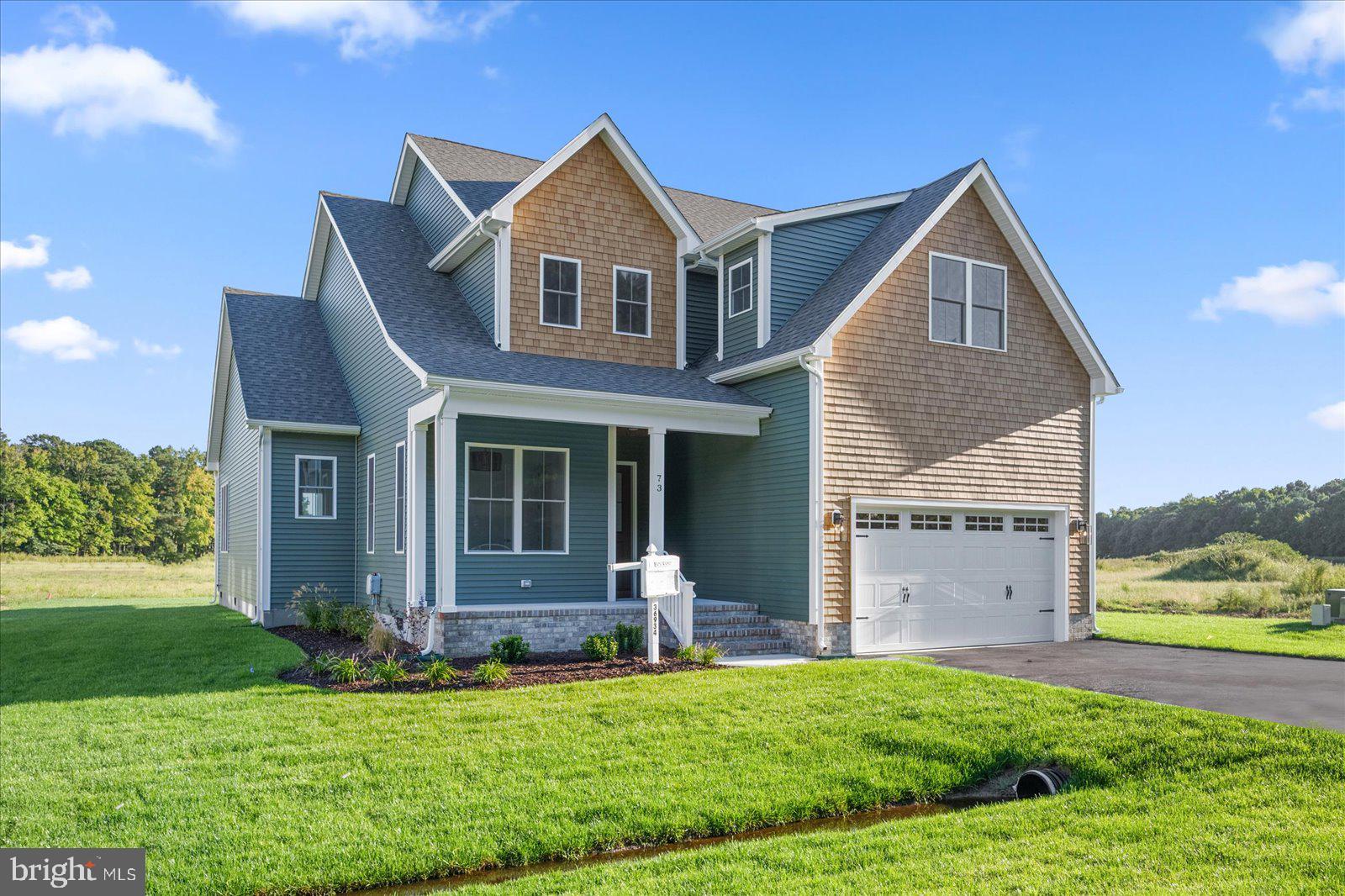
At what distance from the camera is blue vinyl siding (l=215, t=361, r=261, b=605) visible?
1966 cm

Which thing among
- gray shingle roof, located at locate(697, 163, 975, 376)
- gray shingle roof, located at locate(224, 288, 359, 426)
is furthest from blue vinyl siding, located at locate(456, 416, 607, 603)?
gray shingle roof, located at locate(224, 288, 359, 426)

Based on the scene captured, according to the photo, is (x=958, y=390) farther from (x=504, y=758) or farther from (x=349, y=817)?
(x=349, y=817)

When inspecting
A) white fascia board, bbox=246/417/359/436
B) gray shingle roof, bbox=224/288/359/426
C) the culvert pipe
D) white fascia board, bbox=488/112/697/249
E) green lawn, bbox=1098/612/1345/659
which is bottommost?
green lawn, bbox=1098/612/1345/659

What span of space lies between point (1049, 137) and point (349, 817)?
15.5m

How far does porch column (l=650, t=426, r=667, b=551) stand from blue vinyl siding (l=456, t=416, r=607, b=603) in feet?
4.62

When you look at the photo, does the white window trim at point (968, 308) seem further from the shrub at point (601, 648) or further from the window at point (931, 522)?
the shrub at point (601, 648)

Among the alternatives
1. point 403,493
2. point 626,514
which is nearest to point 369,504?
point 403,493

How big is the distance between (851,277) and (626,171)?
4154 mm

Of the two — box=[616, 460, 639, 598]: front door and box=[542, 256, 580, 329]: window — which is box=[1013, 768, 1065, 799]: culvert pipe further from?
box=[542, 256, 580, 329]: window

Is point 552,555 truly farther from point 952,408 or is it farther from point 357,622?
point 952,408

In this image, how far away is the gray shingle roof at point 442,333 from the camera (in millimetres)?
13984

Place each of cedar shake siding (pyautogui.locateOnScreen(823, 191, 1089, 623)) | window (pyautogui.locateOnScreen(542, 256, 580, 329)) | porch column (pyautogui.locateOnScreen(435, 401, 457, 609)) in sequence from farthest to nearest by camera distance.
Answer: window (pyautogui.locateOnScreen(542, 256, 580, 329)), cedar shake siding (pyautogui.locateOnScreen(823, 191, 1089, 623)), porch column (pyautogui.locateOnScreen(435, 401, 457, 609))

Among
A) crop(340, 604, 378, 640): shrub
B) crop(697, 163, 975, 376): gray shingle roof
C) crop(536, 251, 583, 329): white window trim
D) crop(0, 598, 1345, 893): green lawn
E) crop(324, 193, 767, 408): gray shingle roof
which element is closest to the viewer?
crop(0, 598, 1345, 893): green lawn

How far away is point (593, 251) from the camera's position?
1627cm
